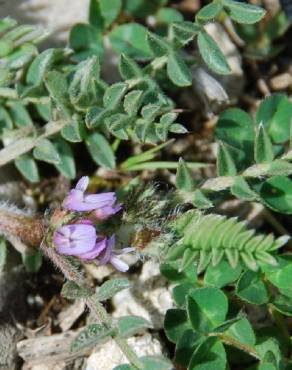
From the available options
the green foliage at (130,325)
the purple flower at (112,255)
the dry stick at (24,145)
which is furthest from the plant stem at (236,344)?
the dry stick at (24,145)

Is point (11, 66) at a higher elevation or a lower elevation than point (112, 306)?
higher

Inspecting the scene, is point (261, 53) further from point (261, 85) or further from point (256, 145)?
point (256, 145)

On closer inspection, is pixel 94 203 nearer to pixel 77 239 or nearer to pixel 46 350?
pixel 77 239

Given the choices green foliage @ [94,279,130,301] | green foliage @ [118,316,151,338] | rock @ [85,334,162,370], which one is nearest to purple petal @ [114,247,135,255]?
green foliage @ [94,279,130,301]

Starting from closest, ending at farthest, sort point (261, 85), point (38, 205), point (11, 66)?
point (11, 66) → point (38, 205) → point (261, 85)

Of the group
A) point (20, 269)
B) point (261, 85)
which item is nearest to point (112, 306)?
point (20, 269)

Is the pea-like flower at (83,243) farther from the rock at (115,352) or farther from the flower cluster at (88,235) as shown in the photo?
the rock at (115,352)

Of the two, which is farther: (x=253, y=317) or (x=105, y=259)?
(x=253, y=317)
